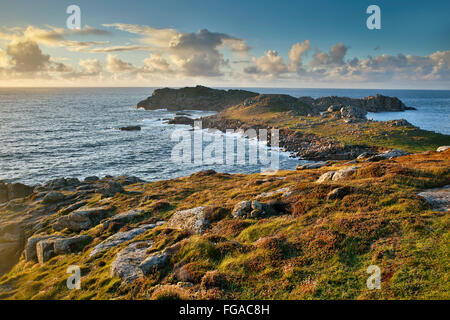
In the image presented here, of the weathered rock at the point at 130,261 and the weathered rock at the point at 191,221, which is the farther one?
the weathered rock at the point at 191,221

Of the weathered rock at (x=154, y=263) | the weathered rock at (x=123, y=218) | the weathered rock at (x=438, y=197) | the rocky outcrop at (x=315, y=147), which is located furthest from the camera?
the rocky outcrop at (x=315, y=147)

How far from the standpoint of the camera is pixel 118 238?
77.0 ft

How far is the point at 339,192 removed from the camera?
20.4m

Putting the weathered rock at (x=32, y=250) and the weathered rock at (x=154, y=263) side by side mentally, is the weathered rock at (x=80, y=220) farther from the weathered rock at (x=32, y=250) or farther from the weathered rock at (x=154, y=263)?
the weathered rock at (x=154, y=263)

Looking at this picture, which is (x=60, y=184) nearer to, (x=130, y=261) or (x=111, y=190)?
(x=111, y=190)

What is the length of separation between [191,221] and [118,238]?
7.49m

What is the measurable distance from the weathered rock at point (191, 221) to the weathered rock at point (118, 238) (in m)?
2.83

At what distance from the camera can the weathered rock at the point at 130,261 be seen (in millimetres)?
15824

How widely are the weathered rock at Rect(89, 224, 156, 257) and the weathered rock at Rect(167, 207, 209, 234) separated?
2.83m

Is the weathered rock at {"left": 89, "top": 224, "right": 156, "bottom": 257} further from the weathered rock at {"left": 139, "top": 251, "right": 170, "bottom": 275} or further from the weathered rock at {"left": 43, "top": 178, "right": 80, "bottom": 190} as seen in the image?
the weathered rock at {"left": 43, "top": 178, "right": 80, "bottom": 190}

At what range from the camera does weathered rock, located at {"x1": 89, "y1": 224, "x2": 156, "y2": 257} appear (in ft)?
72.0

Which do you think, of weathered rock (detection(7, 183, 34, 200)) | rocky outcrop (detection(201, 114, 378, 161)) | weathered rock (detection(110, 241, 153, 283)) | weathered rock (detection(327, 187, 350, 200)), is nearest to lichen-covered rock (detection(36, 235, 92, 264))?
weathered rock (detection(110, 241, 153, 283))

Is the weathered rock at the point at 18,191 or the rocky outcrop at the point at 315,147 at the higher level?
the rocky outcrop at the point at 315,147

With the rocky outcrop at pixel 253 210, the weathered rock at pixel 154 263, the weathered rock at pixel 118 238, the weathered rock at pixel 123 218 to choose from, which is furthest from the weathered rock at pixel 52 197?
the rocky outcrop at pixel 253 210
